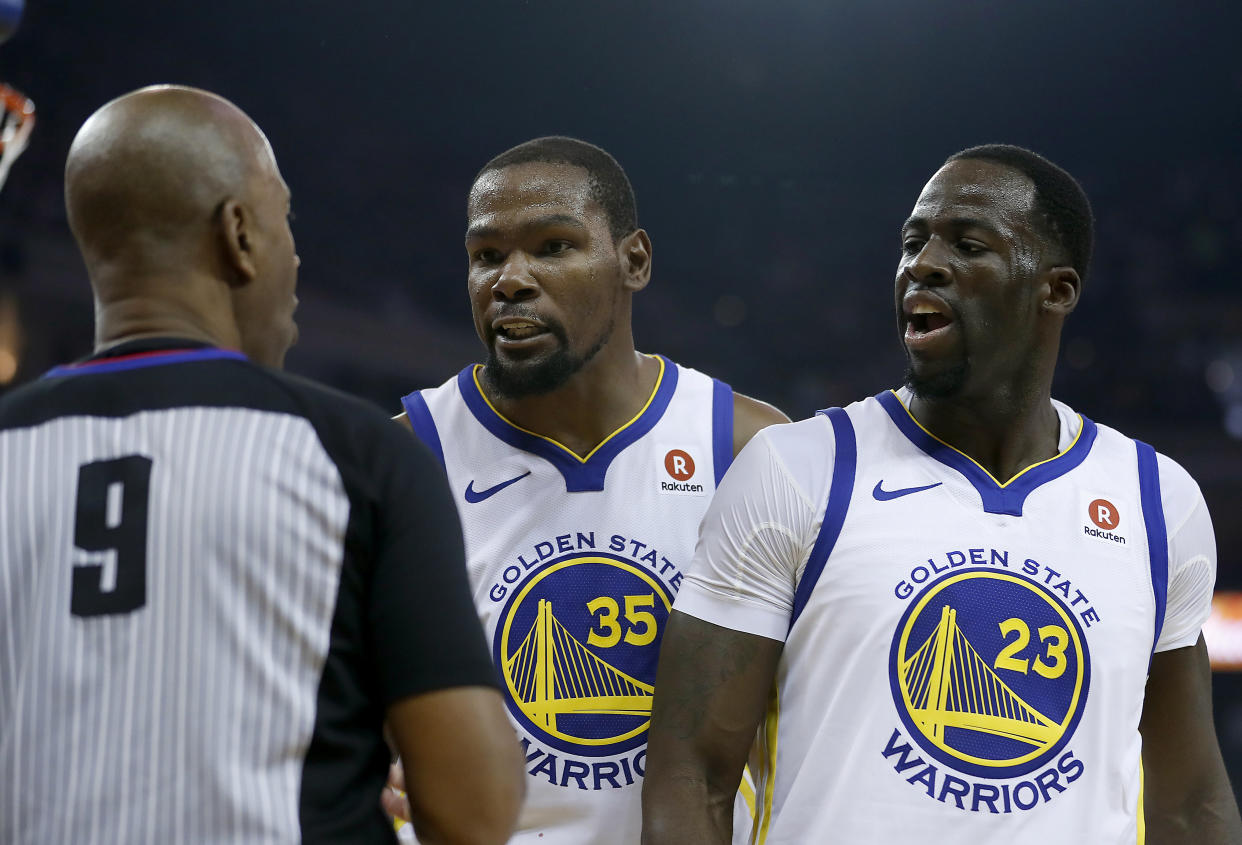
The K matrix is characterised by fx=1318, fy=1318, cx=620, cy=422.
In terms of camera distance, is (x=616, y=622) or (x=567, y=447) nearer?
(x=616, y=622)

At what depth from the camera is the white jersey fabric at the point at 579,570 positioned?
7.58 feet

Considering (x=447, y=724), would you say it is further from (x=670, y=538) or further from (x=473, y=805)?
(x=670, y=538)

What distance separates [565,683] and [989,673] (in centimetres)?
73

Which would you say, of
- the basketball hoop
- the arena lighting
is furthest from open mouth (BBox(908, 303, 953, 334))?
the arena lighting

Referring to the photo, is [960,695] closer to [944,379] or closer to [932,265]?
[944,379]

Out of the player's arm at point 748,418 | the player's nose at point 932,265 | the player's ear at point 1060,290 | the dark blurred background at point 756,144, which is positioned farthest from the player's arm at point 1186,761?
the dark blurred background at point 756,144

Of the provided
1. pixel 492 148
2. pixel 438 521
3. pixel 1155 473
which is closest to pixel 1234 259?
pixel 492 148

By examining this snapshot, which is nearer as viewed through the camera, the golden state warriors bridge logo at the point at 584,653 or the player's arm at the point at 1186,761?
the player's arm at the point at 1186,761

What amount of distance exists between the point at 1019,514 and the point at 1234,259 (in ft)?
29.3

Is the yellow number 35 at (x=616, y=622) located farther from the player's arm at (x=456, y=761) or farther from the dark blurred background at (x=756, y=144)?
the dark blurred background at (x=756, y=144)

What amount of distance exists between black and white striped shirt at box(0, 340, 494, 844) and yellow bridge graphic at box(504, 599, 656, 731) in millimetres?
961

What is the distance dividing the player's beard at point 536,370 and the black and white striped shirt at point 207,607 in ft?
3.66

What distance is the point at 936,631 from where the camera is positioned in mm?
2039

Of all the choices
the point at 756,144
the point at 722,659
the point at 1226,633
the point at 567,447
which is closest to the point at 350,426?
the point at 722,659
